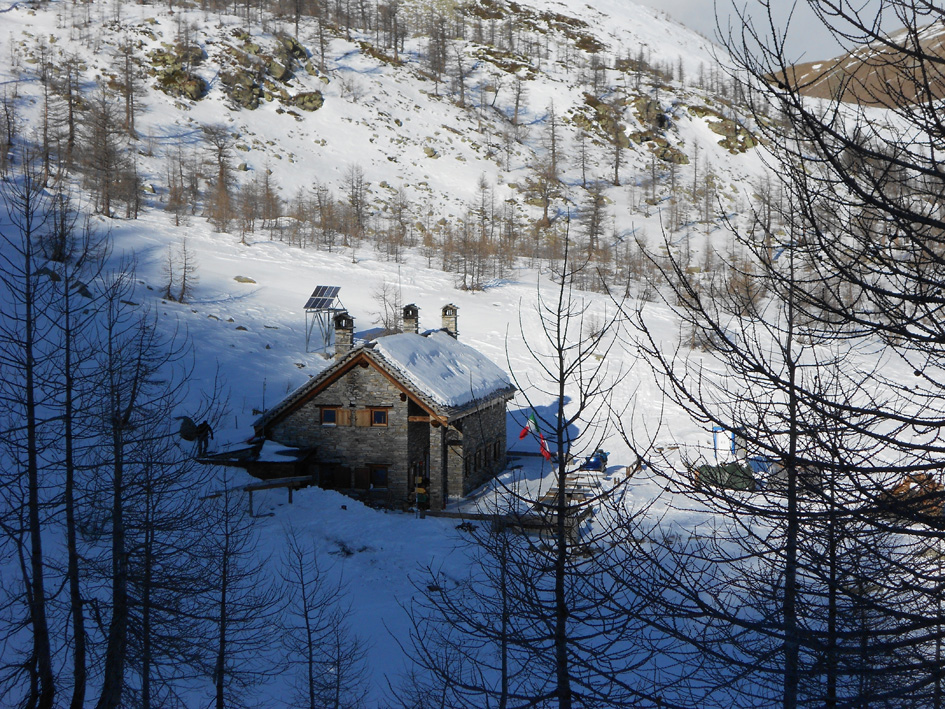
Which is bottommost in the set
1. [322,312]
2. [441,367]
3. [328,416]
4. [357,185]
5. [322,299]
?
[328,416]

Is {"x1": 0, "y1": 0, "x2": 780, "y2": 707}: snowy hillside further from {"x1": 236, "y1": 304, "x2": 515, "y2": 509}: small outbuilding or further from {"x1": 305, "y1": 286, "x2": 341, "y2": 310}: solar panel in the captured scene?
{"x1": 305, "y1": 286, "x2": 341, "y2": 310}: solar panel

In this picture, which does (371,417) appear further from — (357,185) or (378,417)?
(357,185)

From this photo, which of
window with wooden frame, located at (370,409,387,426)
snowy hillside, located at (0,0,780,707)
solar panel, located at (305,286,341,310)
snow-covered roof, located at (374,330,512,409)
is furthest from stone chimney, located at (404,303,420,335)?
solar panel, located at (305,286,341,310)

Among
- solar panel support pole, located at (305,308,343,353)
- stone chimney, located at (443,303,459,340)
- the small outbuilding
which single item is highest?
stone chimney, located at (443,303,459,340)

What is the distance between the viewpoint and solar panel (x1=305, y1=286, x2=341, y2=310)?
3418cm

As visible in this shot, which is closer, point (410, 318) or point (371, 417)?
point (371, 417)

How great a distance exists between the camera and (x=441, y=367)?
24375mm

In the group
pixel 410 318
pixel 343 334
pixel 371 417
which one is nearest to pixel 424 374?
pixel 371 417

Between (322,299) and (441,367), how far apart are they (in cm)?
1283

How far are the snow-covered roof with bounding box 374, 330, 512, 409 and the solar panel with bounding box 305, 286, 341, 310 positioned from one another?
8.77 metres

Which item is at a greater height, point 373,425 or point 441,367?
point 441,367

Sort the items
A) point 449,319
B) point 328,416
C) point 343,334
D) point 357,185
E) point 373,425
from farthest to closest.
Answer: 1. point 357,185
2. point 449,319
3. point 343,334
4. point 328,416
5. point 373,425

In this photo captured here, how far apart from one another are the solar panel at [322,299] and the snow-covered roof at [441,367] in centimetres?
877

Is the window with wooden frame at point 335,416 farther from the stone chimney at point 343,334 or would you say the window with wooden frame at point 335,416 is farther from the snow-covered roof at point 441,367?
the stone chimney at point 343,334
